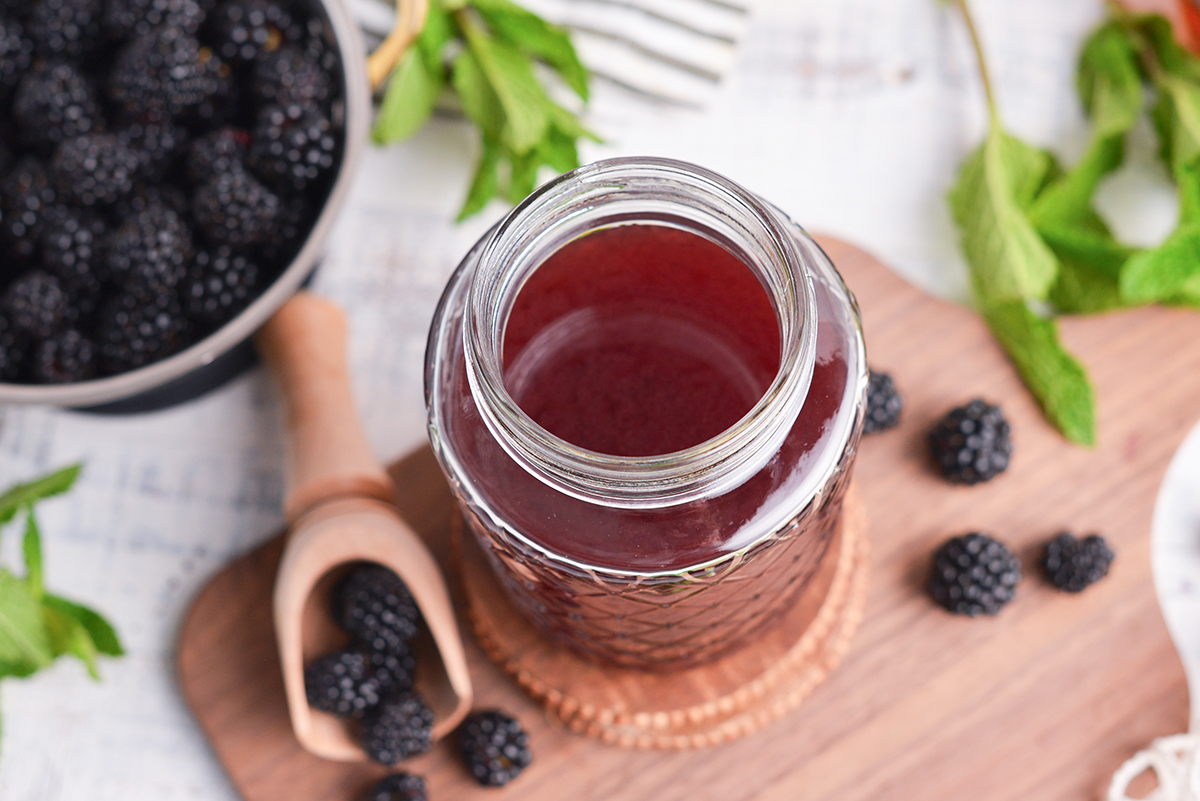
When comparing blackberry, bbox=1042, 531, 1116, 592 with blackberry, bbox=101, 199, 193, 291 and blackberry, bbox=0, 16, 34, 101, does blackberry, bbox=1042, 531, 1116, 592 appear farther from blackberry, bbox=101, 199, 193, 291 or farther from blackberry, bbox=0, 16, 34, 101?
blackberry, bbox=0, 16, 34, 101

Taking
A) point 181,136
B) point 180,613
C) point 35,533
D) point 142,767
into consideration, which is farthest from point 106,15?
point 142,767

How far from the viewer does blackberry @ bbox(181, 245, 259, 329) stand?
1.07m

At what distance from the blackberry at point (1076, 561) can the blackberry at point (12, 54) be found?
1.29 metres

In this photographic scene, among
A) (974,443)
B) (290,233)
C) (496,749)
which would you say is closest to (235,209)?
(290,233)

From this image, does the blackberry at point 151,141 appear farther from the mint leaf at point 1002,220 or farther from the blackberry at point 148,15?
the mint leaf at point 1002,220

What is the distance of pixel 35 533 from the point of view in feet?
3.34

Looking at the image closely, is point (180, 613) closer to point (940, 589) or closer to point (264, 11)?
point (264, 11)

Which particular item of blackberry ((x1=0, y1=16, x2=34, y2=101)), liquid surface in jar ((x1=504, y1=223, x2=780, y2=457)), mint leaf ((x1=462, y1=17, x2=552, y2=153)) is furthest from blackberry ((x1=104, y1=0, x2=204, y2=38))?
liquid surface in jar ((x1=504, y1=223, x2=780, y2=457))

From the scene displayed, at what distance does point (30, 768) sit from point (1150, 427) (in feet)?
4.62

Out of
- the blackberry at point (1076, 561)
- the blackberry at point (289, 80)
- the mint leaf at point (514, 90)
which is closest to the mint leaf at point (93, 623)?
the blackberry at point (289, 80)

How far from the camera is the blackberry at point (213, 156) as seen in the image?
1.07 metres

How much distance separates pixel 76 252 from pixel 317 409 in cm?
30

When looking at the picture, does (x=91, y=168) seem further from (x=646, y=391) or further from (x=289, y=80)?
(x=646, y=391)

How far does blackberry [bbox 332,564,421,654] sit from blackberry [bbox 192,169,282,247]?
387mm
